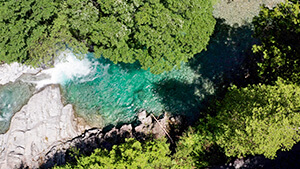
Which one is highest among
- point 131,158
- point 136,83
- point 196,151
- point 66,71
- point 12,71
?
point 12,71

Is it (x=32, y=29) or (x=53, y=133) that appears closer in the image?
(x=32, y=29)

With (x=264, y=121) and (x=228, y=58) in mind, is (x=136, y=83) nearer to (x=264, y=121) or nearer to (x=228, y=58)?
(x=228, y=58)

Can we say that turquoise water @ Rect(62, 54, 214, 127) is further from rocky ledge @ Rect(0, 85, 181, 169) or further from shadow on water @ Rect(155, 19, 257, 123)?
rocky ledge @ Rect(0, 85, 181, 169)

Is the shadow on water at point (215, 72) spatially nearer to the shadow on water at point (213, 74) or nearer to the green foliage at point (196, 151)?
the shadow on water at point (213, 74)

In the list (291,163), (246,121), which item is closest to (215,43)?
(246,121)

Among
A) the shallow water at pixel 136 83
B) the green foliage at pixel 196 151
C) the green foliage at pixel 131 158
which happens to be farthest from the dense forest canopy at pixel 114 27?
the green foliage at pixel 196 151

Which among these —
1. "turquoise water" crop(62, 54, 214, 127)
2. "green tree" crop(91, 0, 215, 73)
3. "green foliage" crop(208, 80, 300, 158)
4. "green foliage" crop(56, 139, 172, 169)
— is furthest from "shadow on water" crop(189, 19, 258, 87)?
"green foliage" crop(56, 139, 172, 169)

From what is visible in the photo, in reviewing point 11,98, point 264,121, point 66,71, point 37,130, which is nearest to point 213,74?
point 264,121

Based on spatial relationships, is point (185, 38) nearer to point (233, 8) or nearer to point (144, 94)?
point (144, 94)
